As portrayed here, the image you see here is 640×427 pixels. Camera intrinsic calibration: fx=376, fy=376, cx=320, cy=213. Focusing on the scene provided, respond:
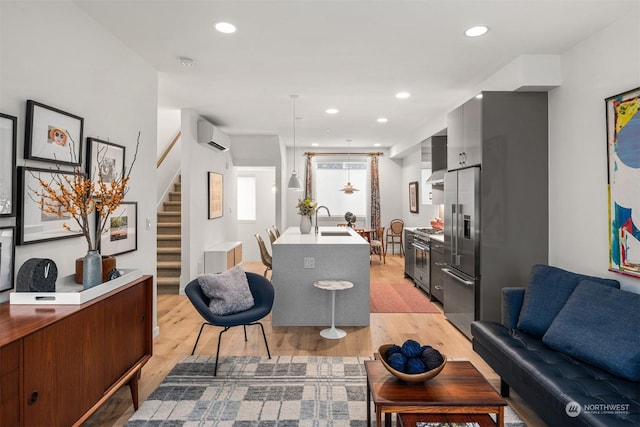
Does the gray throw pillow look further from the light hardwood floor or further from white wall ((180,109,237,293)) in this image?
white wall ((180,109,237,293))

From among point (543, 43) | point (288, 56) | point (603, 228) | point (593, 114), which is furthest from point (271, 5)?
point (603, 228)

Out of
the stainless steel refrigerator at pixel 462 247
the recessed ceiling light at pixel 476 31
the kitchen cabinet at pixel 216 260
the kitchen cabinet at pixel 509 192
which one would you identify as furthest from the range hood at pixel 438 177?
the kitchen cabinet at pixel 216 260

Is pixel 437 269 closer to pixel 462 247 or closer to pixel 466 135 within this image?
pixel 462 247

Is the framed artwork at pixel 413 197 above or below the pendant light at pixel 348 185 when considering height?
below

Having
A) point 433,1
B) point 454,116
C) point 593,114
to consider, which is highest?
point 433,1

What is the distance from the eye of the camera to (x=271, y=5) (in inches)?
101

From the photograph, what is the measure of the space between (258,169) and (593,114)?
22.4 ft

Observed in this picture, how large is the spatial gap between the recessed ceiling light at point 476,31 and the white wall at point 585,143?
0.92 metres

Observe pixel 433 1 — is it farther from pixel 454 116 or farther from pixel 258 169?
pixel 258 169

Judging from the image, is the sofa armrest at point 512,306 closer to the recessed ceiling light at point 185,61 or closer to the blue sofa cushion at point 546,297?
the blue sofa cushion at point 546,297

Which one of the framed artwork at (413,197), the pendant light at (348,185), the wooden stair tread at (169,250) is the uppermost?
the pendant light at (348,185)

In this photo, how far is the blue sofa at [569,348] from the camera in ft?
6.02

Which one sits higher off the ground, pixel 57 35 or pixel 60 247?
pixel 57 35

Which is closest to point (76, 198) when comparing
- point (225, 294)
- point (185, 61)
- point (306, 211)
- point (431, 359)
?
Result: point (225, 294)
